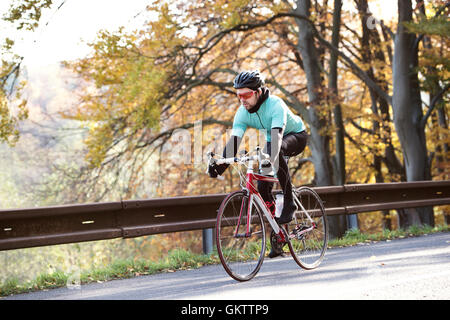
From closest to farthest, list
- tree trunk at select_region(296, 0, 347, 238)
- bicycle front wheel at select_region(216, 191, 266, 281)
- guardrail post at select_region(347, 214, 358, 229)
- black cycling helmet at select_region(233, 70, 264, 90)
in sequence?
bicycle front wheel at select_region(216, 191, 266, 281) < black cycling helmet at select_region(233, 70, 264, 90) < guardrail post at select_region(347, 214, 358, 229) < tree trunk at select_region(296, 0, 347, 238)

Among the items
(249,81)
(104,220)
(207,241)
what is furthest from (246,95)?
(207,241)

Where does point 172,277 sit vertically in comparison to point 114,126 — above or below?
below

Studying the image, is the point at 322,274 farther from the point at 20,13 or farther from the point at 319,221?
the point at 20,13

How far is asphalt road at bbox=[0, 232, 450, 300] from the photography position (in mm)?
5000

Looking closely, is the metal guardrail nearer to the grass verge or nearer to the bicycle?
the grass verge

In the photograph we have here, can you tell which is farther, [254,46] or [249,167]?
[254,46]

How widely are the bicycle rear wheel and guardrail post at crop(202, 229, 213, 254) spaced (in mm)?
1813

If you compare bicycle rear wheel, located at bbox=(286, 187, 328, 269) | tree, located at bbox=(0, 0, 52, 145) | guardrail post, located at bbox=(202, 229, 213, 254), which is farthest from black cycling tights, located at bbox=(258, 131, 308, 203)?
tree, located at bbox=(0, 0, 52, 145)

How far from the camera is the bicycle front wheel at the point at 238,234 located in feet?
19.0

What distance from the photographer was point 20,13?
11.8m

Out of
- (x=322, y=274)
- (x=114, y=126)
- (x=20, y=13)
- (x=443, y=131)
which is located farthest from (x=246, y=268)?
(x=443, y=131)

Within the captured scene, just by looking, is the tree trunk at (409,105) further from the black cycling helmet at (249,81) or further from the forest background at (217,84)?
the black cycling helmet at (249,81)

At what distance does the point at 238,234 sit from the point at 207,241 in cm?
287

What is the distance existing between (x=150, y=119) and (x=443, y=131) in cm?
1024
